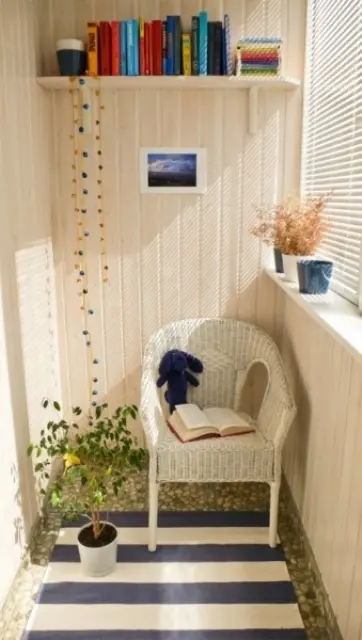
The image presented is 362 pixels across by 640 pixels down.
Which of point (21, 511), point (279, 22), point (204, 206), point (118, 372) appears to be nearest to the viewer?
point (21, 511)

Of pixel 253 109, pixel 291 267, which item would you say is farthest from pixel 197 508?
pixel 253 109

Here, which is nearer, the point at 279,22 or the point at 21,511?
the point at 21,511

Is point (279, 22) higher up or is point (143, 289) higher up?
point (279, 22)

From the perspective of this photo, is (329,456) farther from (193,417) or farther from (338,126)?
(338,126)

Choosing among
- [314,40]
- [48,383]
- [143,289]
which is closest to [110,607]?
[48,383]

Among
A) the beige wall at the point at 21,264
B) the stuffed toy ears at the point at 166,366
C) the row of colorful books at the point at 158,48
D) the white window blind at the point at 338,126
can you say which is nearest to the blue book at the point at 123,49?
the row of colorful books at the point at 158,48

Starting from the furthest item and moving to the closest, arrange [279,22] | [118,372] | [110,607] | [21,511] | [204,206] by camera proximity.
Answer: [118,372] < [204,206] < [279,22] < [21,511] < [110,607]

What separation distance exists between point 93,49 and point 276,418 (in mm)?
1739

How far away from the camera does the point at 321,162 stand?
2.13 metres

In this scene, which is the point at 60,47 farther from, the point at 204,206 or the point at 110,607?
the point at 110,607

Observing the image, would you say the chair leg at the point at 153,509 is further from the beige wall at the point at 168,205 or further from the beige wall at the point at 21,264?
the beige wall at the point at 168,205

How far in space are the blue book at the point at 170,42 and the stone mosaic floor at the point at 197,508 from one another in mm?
1911

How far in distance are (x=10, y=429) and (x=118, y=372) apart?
0.85 meters

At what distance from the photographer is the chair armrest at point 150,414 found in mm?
2016
